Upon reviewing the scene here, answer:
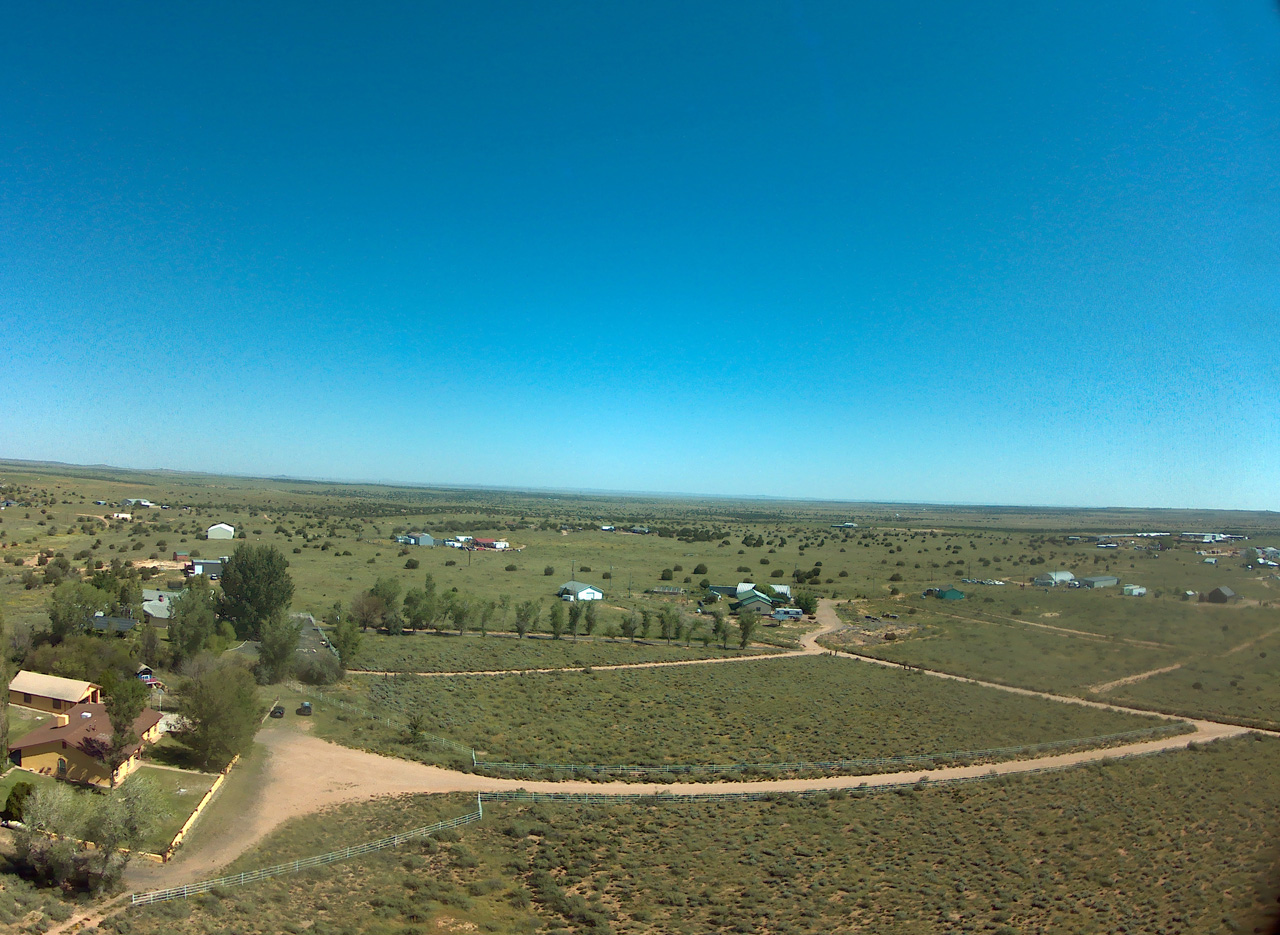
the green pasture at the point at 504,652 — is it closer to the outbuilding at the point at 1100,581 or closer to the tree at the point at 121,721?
the tree at the point at 121,721

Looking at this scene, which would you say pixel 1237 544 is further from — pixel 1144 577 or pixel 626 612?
pixel 626 612

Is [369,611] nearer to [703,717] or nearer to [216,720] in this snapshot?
[216,720]

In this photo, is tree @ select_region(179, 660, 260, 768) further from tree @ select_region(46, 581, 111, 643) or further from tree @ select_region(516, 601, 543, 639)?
tree @ select_region(516, 601, 543, 639)

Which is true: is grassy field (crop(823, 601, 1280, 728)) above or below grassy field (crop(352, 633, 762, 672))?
above

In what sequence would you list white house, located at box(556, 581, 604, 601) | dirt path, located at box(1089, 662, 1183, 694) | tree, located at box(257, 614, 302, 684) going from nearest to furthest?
1. tree, located at box(257, 614, 302, 684)
2. dirt path, located at box(1089, 662, 1183, 694)
3. white house, located at box(556, 581, 604, 601)

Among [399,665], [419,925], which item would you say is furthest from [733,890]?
[399,665]

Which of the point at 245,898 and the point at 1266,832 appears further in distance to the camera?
the point at 1266,832

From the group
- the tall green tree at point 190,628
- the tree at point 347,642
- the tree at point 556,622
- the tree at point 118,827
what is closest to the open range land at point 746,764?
the tree at point 347,642

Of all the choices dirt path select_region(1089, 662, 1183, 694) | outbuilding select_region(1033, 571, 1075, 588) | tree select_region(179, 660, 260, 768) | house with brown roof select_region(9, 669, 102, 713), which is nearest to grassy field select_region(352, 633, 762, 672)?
house with brown roof select_region(9, 669, 102, 713)
